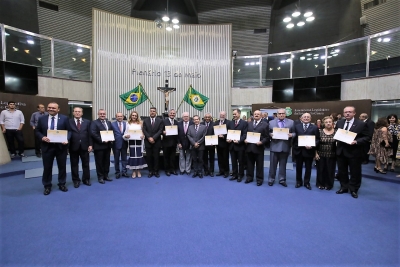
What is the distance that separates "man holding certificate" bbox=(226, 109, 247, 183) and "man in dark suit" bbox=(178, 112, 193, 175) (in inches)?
41.3

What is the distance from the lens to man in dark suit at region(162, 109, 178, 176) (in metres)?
5.13

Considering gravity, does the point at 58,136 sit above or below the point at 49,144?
above

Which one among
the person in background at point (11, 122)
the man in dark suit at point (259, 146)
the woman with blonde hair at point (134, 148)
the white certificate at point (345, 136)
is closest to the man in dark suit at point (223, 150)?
the man in dark suit at point (259, 146)

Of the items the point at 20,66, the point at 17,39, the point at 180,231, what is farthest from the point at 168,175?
the point at 17,39

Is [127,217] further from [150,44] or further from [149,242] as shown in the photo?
[150,44]

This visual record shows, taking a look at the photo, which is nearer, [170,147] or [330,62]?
[170,147]

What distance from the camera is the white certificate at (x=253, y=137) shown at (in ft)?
14.3

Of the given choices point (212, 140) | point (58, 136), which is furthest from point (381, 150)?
point (58, 136)

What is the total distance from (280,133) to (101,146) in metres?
3.63

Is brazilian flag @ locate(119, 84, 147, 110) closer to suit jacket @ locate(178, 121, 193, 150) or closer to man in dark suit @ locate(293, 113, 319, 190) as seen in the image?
suit jacket @ locate(178, 121, 193, 150)

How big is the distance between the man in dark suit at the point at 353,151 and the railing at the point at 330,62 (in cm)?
546

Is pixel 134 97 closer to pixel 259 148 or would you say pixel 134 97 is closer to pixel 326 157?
pixel 259 148

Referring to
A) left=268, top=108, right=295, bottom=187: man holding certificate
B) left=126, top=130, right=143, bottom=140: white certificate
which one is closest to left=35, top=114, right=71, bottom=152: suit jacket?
left=126, top=130, right=143, bottom=140: white certificate

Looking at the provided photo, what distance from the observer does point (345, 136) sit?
3.66 metres
